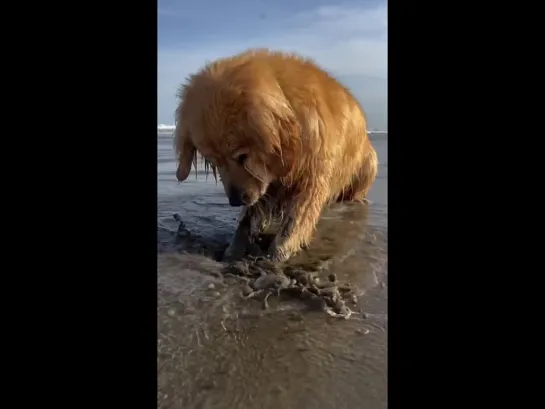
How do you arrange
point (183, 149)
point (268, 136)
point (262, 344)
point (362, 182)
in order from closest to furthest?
1. point (262, 344)
2. point (268, 136)
3. point (183, 149)
4. point (362, 182)

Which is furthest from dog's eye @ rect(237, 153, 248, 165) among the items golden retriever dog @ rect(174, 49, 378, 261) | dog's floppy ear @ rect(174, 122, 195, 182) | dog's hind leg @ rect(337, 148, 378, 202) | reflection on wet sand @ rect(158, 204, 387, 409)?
dog's hind leg @ rect(337, 148, 378, 202)

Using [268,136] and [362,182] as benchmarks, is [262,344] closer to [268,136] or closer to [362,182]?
[268,136]

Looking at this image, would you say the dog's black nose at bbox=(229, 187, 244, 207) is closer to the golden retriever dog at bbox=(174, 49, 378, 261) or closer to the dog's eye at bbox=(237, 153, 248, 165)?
the golden retriever dog at bbox=(174, 49, 378, 261)

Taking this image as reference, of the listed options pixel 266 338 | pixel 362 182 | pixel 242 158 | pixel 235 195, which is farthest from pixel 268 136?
pixel 362 182

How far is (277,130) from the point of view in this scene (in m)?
2.68

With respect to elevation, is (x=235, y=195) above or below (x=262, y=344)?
above

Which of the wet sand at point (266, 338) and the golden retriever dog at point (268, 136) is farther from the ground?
the golden retriever dog at point (268, 136)

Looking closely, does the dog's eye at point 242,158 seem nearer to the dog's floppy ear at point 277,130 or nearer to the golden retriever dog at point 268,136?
the golden retriever dog at point 268,136

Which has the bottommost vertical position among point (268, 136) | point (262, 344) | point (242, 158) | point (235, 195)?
point (262, 344)

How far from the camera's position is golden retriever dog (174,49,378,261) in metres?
2.63

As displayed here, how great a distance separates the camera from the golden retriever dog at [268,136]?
104 inches

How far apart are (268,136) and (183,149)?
0.59 meters

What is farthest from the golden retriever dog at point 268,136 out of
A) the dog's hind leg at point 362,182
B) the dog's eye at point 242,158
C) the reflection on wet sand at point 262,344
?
the dog's hind leg at point 362,182
